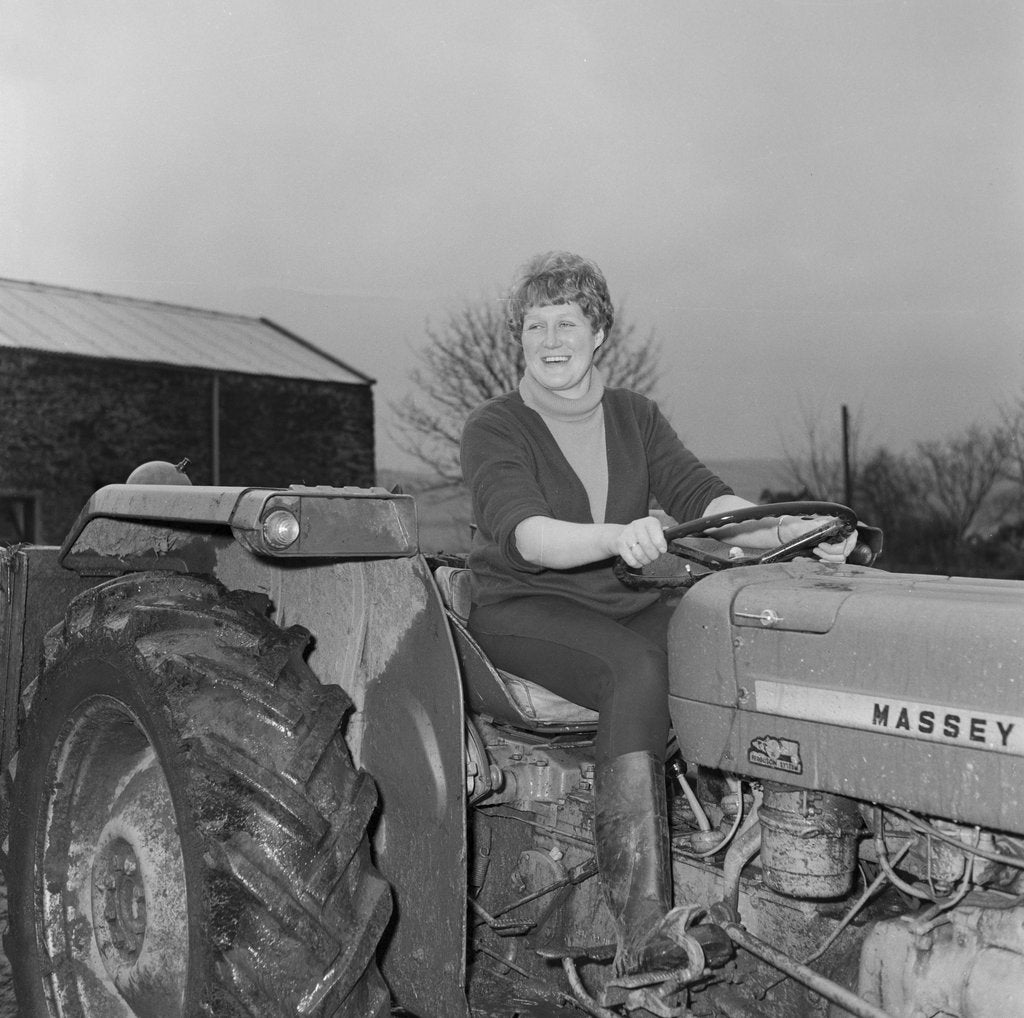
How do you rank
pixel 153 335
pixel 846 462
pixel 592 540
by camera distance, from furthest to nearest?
pixel 153 335
pixel 846 462
pixel 592 540

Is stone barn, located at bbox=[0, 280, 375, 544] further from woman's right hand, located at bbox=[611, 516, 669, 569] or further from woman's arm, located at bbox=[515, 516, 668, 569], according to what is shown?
woman's right hand, located at bbox=[611, 516, 669, 569]

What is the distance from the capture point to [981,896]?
75.8 inches

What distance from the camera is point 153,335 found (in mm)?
23047

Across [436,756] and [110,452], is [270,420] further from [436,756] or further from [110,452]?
[436,756]

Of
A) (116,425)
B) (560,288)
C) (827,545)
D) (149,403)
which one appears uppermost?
(149,403)

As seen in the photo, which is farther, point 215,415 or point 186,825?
point 215,415

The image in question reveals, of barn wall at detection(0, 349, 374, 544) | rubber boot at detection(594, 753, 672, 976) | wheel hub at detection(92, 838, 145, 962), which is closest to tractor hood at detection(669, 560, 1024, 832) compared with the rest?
rubber boot at detection(594, 753, 672, 976)

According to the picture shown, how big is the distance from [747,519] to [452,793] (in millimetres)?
799

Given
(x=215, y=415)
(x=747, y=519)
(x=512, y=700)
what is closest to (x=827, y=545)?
(x=747, y=519)

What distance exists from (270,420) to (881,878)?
22.0 metres

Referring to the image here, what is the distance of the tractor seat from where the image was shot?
8.23 feet

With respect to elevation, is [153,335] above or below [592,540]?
above

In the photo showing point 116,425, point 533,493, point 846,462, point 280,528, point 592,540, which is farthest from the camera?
point 116,425

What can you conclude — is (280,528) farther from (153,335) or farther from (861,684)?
(153,335)
